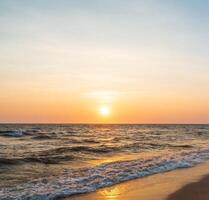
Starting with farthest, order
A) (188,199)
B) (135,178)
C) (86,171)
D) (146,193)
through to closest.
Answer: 1. (86,171)
2. (135,178)
3. (146,193)
4. (188,199)

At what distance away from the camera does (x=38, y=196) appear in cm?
1115

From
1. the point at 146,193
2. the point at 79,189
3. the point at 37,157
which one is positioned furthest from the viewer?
the point at 37,157

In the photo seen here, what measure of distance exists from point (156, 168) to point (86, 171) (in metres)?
3.22

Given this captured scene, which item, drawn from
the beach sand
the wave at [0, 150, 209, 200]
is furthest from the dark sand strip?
the wave at [0, 150, 209, 200]

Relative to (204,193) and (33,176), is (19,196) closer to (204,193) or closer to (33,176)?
(33,176)

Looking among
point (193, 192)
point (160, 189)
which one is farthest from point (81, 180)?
point (193, 192)

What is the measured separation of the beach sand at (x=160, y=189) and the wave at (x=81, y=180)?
565mm

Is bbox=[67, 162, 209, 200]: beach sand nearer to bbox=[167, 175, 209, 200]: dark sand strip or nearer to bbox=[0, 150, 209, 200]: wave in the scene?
bbox=[167, 175, 209, 200]: dark sand strip

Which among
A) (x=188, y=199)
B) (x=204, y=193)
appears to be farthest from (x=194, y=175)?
(x=188, y=199)

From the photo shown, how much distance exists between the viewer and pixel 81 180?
45.9 feet

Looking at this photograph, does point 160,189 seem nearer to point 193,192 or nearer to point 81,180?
point 193,192

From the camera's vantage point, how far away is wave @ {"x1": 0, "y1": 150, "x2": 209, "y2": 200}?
37.9 feet

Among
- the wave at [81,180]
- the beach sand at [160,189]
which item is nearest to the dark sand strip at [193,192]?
the beach sand at [160,189]

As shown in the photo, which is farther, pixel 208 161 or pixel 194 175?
pixel 208 161
